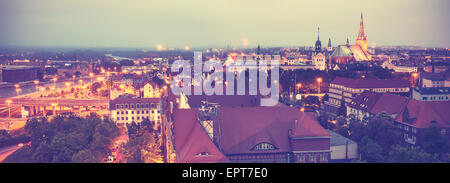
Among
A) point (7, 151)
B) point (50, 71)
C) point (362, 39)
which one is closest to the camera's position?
point (7, 151)

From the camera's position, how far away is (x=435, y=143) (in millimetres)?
15695

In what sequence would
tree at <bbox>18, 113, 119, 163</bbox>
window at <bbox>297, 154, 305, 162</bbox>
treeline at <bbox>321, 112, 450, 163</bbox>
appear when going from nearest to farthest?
treeline at <bbox>321, 112, 450, 163</bbox> < window at <bbox>297, 154, 305, 162</bbox> < tree at <bbox>18, 113, 119, 163</bbox>

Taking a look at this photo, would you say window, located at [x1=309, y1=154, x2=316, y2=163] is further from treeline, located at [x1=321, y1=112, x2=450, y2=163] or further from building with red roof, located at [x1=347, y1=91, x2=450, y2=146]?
building with red roof, located at [x1=347, y1=91, x2=450, y2=146]

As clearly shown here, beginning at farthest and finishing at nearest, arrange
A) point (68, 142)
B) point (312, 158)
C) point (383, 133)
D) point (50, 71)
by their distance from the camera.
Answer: point (50, 71), point (68, 142), point (383, 133), point (312, 158)

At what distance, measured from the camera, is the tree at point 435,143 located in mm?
15547

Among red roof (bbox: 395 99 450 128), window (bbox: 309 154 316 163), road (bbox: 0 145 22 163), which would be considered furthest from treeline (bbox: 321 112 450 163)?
road (bbox: 0 145 22 163)

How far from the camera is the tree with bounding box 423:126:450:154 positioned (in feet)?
51.0

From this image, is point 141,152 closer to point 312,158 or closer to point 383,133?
point 312,158

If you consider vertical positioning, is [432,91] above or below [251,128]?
above

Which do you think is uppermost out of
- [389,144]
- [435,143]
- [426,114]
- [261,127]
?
[261,127]

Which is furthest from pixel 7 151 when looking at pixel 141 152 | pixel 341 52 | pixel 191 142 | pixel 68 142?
pixel 341 52
